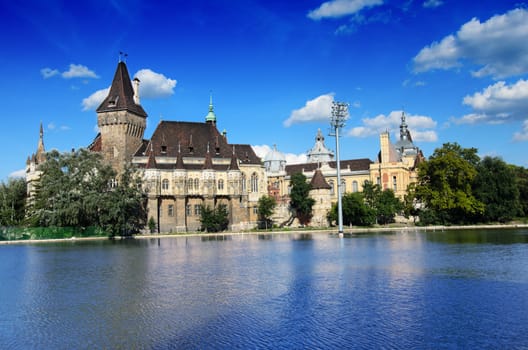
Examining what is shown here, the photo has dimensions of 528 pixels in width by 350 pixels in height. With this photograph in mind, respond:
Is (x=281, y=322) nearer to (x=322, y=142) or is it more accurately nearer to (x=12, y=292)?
(x=12, y=292)

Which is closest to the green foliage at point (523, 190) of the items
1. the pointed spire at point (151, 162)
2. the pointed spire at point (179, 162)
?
the pointed spire at point (179, 162)

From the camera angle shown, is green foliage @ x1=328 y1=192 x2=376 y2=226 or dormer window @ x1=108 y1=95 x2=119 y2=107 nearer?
green foliage @ x1=328 y1=192 x2=376 y2=226

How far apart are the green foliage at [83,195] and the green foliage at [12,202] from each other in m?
11.0

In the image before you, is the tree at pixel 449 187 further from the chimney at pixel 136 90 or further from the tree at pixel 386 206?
the chimney at pixel 136 90

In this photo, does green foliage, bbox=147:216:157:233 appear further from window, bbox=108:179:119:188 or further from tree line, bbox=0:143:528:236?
window, bbox=108:179:119:188

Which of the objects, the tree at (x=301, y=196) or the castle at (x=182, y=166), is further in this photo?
the tree at (x=301, y=196)

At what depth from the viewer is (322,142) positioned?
12681 centimetres

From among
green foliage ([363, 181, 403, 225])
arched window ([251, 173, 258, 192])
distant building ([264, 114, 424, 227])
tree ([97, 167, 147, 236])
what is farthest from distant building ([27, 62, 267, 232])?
green foliage ([363, 181, 403, 225])

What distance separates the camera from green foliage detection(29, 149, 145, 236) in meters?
65.3

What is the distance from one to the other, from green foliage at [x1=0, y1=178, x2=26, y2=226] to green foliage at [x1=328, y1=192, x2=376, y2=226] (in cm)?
4997

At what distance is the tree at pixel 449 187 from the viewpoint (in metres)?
74.4

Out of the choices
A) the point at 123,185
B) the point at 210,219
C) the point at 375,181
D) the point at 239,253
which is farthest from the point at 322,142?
the point at 239,253

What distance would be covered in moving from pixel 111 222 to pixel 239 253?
34499 mm

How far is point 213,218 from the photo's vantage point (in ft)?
247
